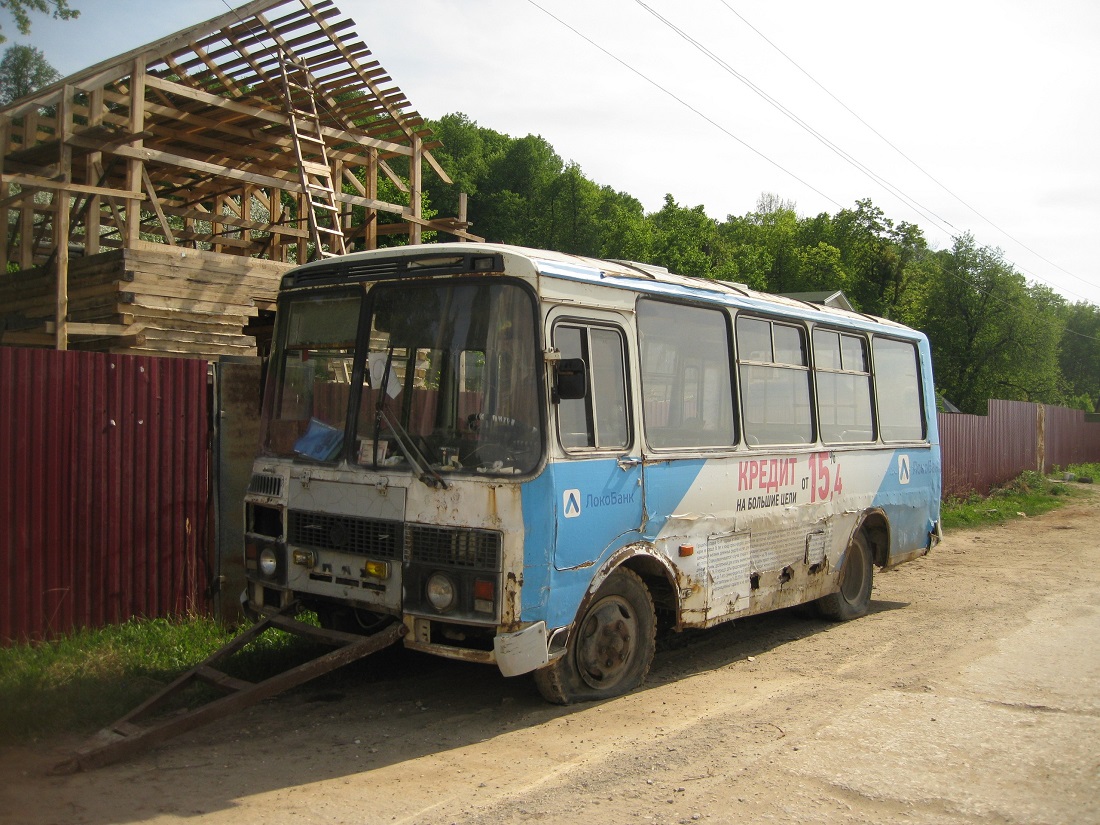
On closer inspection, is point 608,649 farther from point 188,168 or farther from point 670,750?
point 188,168

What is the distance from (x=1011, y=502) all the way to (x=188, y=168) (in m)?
18.8

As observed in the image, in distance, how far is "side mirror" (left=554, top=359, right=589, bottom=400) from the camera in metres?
5.52

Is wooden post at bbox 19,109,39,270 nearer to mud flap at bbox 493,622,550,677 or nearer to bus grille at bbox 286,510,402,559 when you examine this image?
bus grille at bbox 286,510,402,559

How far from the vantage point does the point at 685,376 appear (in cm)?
702

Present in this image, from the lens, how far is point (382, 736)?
566cm

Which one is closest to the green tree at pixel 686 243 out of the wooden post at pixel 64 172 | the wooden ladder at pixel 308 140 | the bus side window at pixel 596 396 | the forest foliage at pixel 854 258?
the forest foliage at pixel 854 258

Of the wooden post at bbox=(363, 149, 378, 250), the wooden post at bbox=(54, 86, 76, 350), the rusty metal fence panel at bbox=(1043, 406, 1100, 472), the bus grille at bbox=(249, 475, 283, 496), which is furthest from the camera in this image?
the rusty metal fence panel at bbox=(1043, 406, 1100, 472)

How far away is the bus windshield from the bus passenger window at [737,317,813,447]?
270cm

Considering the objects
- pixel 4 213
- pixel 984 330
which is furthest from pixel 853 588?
pixel 984 330

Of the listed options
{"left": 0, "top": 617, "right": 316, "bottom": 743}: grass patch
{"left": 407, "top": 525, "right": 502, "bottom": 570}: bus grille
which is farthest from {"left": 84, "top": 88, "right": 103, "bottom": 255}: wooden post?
{"left": 407, "top": 525, "right": 502, "bottom": 570}: bus grille

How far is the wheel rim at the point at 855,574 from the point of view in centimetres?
948

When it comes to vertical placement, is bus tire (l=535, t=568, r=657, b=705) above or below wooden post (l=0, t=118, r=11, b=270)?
below

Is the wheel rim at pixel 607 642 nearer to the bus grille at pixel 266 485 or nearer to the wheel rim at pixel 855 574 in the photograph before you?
the bus grille at pixel 266 485

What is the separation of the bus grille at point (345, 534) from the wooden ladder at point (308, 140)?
751cm
